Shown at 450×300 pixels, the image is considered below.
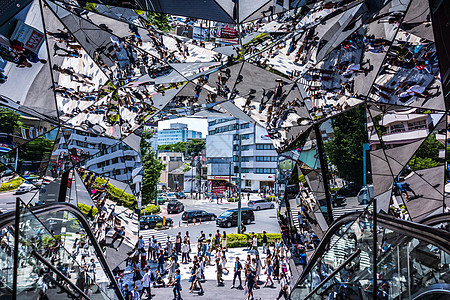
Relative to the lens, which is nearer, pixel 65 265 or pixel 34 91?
pixel 65 265

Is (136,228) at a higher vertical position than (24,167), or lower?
lower

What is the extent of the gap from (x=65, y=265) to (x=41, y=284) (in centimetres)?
101

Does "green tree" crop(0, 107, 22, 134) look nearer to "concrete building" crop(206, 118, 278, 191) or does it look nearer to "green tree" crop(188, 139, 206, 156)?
"concrete building" crop(206, 118, 278, 191)

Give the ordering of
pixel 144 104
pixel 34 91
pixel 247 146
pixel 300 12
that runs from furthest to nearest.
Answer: pixel 247 146, pixel 144 104, pixel 34 91, pixel 300 12

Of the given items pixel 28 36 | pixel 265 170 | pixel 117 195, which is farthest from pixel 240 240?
pixel 265 170

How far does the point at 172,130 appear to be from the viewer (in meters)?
149

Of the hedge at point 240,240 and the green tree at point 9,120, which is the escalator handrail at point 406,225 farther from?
the hedge at point 240,240

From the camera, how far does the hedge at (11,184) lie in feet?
23.6

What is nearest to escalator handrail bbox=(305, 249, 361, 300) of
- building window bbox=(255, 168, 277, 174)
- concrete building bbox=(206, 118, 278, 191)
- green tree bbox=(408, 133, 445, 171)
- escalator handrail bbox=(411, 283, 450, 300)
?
escalator handrail bbox=(411, 283, 450, 300)

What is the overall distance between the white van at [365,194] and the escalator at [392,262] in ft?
7.94

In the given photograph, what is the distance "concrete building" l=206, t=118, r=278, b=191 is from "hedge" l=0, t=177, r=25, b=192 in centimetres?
3583

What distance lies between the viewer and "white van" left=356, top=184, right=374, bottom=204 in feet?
22.4

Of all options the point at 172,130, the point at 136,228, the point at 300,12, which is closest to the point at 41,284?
the point at 300,12

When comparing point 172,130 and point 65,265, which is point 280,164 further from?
point 172,130
